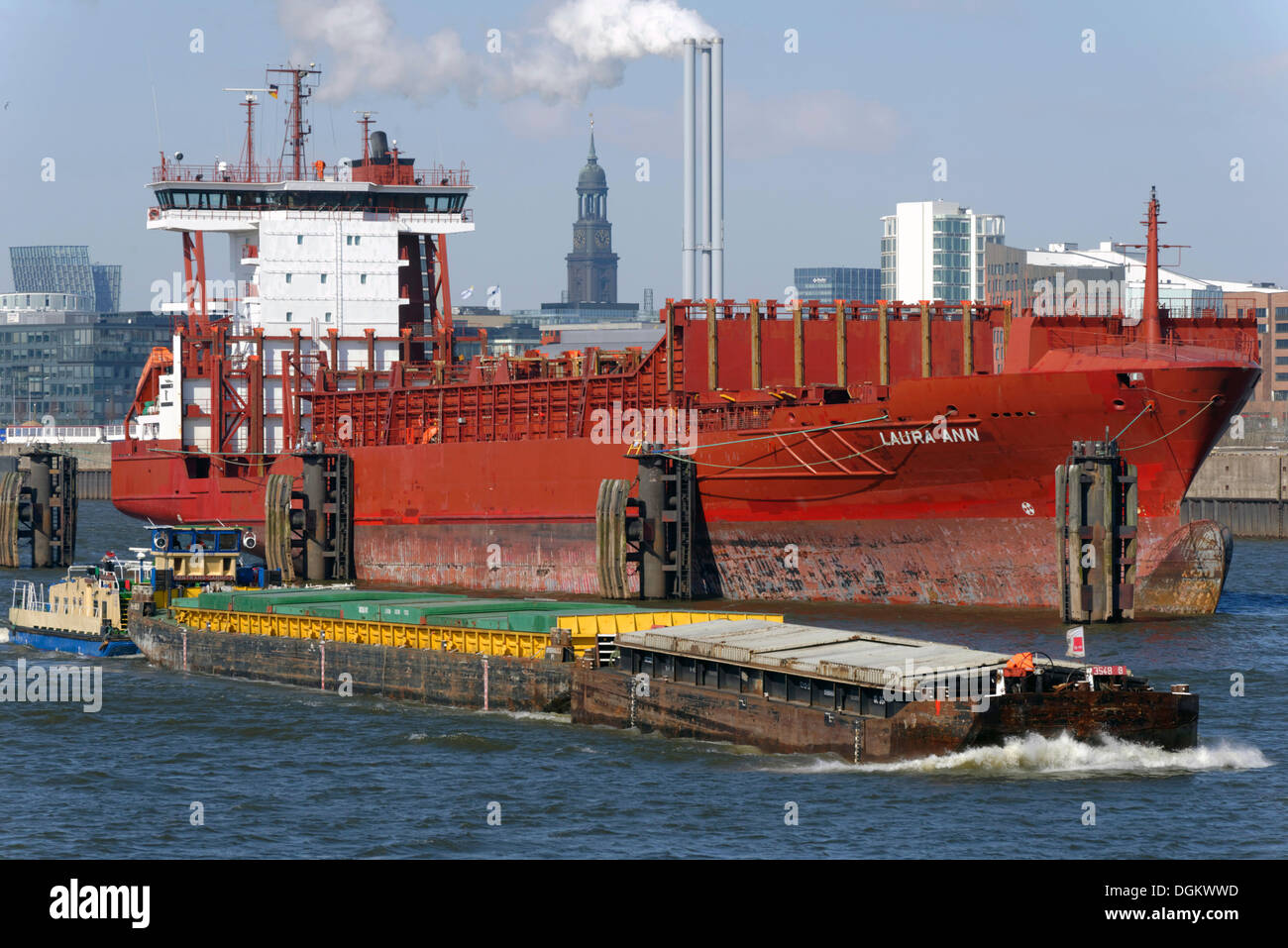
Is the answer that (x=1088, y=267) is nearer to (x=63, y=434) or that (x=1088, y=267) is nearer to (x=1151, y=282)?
(x=63, y=434)

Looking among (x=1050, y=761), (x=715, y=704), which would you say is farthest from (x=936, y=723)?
(x=715, y=704)

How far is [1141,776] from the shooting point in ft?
78.0

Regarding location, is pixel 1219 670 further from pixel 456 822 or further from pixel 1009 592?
pixel 456 822

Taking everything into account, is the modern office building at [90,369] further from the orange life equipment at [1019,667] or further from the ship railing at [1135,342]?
the orange life equipment at [1019,667]

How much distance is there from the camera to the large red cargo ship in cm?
3916

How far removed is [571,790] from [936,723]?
522 cm

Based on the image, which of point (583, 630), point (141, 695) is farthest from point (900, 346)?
point (141, 695)

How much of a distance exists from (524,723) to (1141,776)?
10.4m

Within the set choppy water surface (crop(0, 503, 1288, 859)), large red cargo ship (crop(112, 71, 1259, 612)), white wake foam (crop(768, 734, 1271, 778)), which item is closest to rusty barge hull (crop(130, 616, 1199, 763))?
white wake foam (crop(768, 734, 1271, 778))

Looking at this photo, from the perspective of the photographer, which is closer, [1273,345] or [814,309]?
[814,309]

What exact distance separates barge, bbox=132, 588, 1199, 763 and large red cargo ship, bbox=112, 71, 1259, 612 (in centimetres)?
1024

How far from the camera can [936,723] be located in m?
23.7

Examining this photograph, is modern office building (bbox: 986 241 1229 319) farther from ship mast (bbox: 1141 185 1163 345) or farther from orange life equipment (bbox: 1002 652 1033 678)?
orange life equipment (bbox: 1002 652 1033 678)
